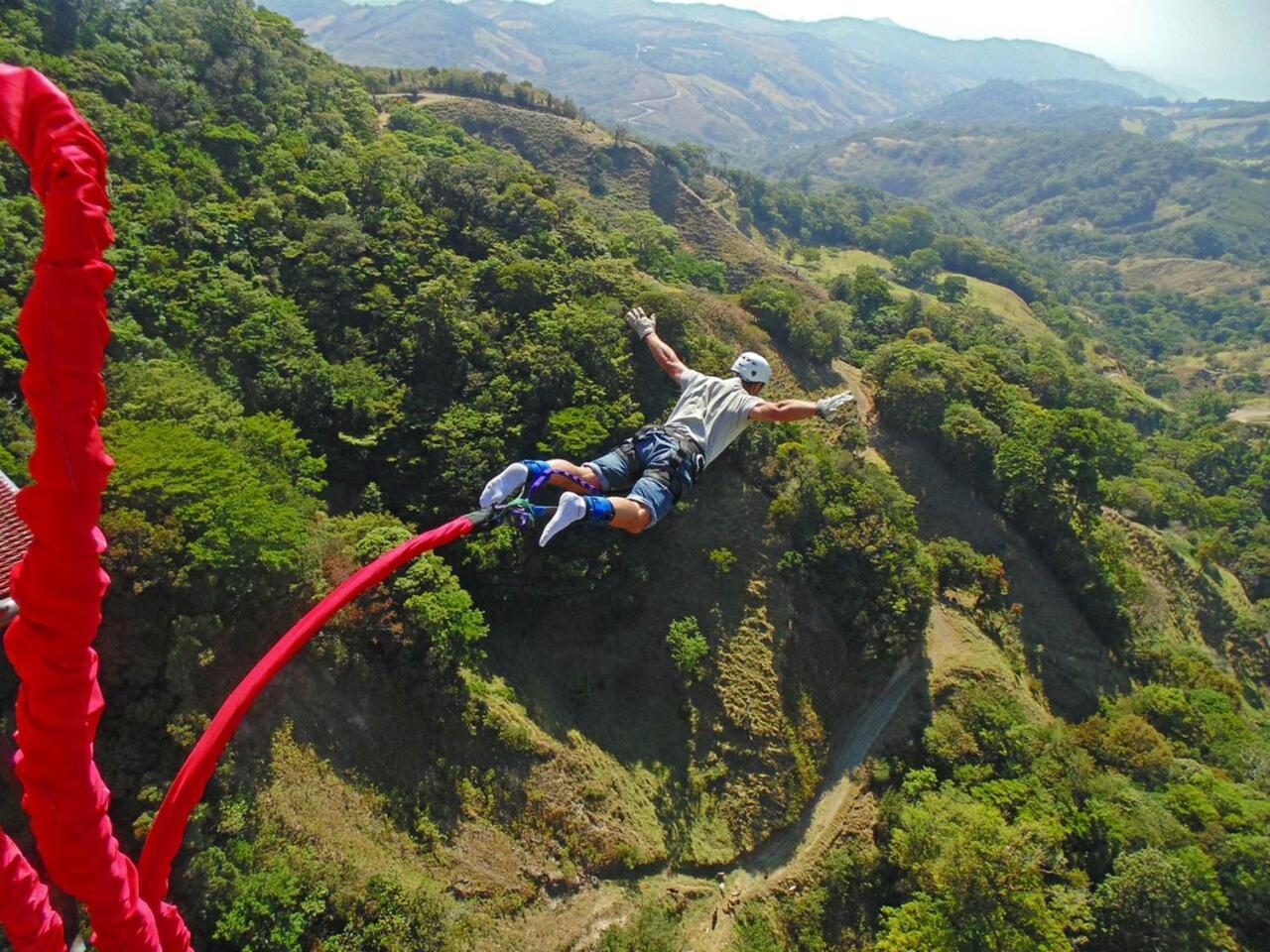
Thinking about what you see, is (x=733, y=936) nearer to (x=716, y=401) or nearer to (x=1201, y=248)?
(x=716, y=401)

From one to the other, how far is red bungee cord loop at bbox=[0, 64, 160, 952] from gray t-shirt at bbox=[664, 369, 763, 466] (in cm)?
981

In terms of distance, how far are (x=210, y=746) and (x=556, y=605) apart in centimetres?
2403

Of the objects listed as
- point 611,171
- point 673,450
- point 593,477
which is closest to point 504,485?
point 593,477

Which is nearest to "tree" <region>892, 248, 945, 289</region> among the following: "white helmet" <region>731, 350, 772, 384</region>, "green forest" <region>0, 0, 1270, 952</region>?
"green forest" <region>0, 0, 1270, 952</region>

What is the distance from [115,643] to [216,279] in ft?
57.6

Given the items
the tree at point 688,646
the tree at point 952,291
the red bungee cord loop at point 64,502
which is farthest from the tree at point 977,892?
the tree at point 952,291

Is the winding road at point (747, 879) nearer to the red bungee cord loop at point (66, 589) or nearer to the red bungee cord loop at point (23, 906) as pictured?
the red bungee cord loop at point (23, 906)

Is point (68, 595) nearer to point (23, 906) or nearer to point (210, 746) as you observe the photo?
point (210, 746)

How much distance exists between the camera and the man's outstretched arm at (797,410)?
11945 millimetres

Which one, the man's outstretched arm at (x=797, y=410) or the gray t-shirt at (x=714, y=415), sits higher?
the man's outstretched arm at (x=797, y=410)

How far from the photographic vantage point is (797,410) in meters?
12.4

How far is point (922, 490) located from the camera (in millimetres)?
40688

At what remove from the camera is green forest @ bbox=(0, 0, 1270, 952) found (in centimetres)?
1936

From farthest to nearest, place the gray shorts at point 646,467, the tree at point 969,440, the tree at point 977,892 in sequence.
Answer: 1. the tree at point 969,440
2. the tree at point 977,892
3. the gray shorts at point 646,467
